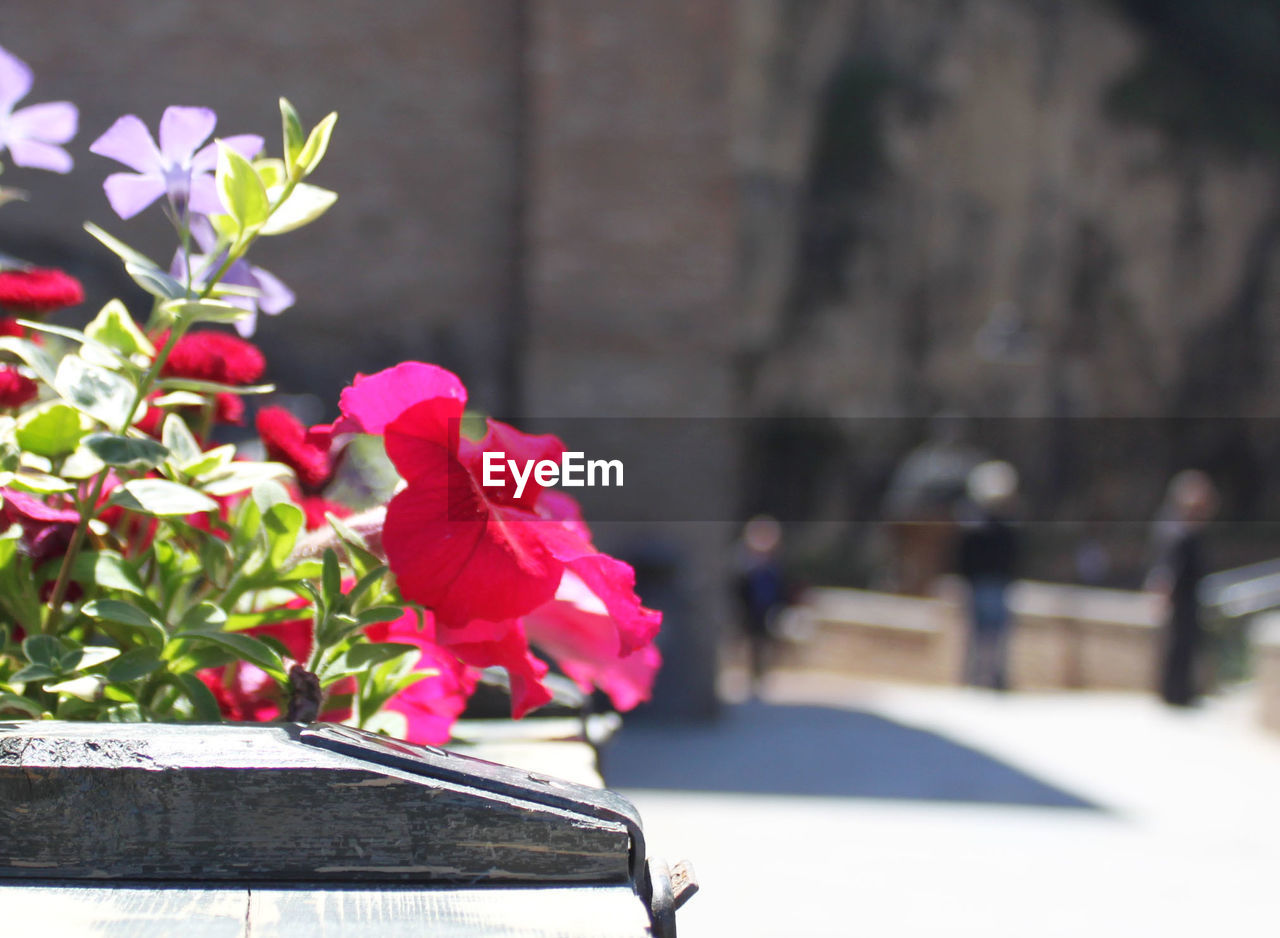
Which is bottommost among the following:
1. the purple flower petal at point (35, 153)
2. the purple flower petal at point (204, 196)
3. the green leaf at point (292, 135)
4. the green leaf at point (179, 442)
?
the green leaf at point (179, 442)

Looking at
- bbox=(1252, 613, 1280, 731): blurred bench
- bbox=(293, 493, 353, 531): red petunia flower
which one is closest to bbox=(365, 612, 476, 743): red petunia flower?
bbox=(293, 493, 353, 531): red petunia flower

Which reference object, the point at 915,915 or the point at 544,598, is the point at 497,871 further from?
the point at 915,915

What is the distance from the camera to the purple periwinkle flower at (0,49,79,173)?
39.9 inches

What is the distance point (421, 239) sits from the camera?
355 inches

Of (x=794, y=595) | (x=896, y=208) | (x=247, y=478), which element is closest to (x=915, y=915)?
(x=247, y=478)

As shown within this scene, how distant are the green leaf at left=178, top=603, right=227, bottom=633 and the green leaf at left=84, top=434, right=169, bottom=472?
9 cm

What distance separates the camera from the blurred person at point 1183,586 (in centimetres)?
993

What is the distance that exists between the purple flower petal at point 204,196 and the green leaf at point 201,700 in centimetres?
27

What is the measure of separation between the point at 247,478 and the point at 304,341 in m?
8.33

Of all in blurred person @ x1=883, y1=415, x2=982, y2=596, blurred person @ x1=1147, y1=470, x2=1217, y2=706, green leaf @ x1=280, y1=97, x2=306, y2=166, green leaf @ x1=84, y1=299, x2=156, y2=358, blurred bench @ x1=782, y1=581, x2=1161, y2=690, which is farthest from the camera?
blurred person @ x1=883, y1=415, x2=982, y2=596

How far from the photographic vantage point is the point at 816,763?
7695 millimetres

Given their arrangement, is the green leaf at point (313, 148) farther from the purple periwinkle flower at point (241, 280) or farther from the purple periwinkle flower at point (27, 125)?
the purple periwinkle flower at point (27, 125)

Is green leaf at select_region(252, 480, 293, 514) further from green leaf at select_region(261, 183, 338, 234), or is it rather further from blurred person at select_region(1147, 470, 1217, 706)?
blurred person at select_region(1147, 470, 1217, 706)

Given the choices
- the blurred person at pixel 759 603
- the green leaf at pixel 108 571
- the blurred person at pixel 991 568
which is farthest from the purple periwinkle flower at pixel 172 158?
the blurred person at pixel 759 603
